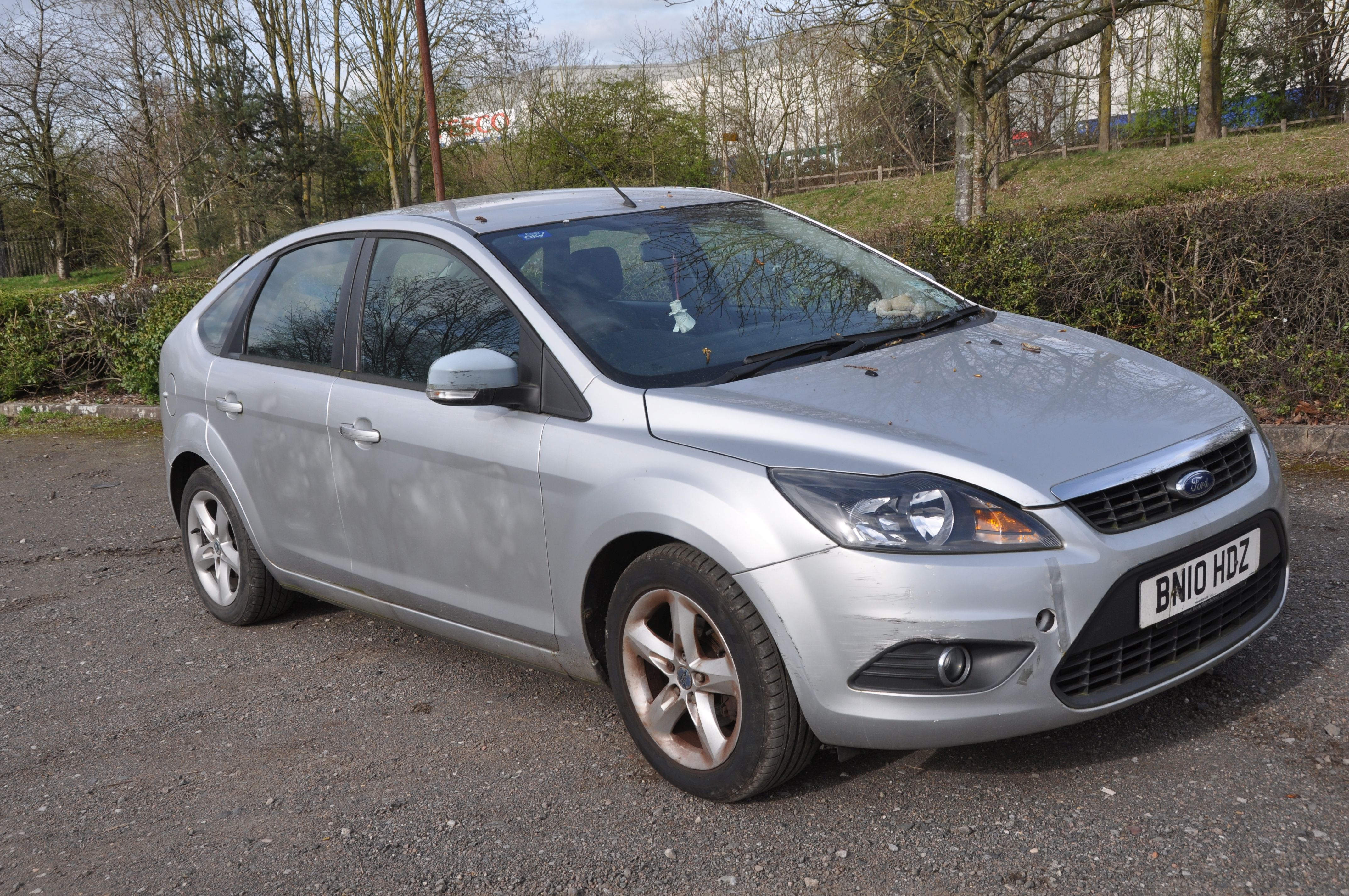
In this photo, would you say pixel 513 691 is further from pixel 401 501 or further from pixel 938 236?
pixel 938 236

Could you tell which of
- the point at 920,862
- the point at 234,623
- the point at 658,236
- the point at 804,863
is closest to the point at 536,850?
the point at 804,863

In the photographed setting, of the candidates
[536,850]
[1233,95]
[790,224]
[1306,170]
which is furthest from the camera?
[1233,95]

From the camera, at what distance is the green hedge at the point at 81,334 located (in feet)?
38.2

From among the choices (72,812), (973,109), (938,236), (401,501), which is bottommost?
(72,812)

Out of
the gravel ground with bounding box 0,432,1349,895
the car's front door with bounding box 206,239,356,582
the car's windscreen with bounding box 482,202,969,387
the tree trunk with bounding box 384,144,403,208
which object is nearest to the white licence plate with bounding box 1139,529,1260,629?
the gravel ground with bounding box 0,432,1349,895

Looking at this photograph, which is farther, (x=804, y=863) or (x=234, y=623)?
(x=234, y=623)

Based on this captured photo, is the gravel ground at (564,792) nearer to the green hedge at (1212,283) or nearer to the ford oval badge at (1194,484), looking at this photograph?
the ford oval badge at (1194,484)

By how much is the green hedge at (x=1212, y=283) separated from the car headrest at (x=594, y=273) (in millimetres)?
4315

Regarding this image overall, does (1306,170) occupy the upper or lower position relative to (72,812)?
upper

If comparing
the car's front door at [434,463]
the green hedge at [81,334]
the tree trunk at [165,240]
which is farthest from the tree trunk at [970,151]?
the tree trunk at [165,240]

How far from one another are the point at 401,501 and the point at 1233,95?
44.8m

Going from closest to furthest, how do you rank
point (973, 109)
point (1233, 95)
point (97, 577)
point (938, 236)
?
point (97, 577), point (938, 236), point (973, 109), point (1233, 95)

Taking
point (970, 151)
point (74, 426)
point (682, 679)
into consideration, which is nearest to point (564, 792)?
point (682, 679)

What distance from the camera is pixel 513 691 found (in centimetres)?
401
